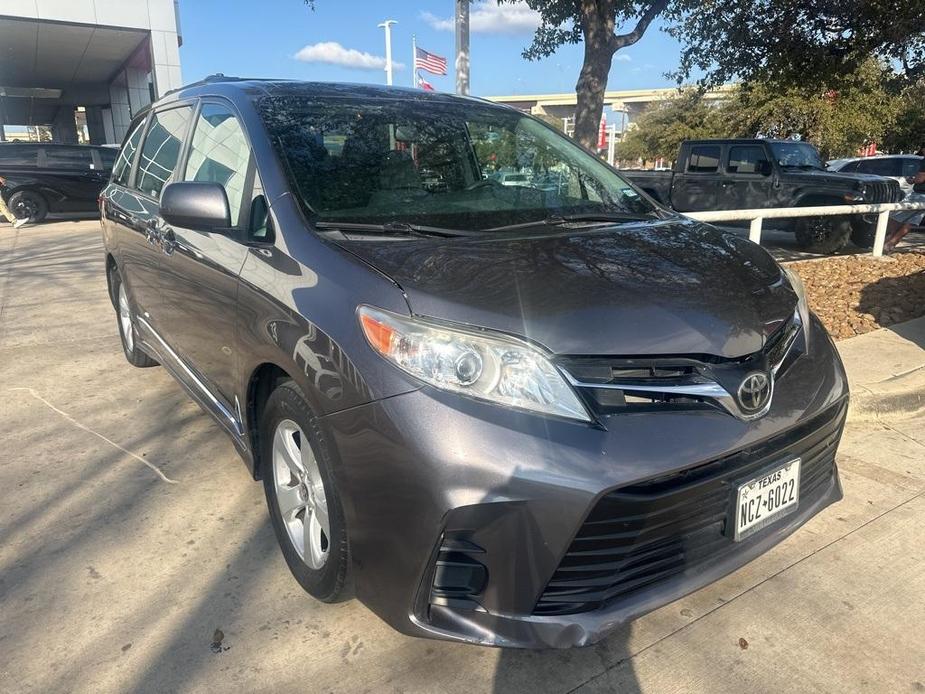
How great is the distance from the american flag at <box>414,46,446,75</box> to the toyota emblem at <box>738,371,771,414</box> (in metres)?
16.1

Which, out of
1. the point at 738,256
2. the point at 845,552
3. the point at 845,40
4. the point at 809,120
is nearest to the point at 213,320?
the point at 738,256

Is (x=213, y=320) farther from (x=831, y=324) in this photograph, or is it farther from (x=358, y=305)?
(x=831, y=324)

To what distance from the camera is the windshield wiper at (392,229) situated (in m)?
2.39

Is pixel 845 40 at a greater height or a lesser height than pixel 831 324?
greater

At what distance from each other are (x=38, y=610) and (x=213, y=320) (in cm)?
120

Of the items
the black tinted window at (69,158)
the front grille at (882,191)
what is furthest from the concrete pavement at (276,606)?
the black tinted window at (69,158)

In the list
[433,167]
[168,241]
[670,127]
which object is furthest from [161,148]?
[670,127]

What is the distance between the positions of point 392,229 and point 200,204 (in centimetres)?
70

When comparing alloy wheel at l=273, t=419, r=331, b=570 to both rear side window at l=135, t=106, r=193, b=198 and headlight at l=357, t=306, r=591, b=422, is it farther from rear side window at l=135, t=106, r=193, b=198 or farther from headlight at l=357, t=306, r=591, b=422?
rear side window at l=135, t=106, r=193, b=198

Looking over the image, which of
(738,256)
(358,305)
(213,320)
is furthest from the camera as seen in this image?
(213,320)

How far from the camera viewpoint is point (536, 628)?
5.97 ft

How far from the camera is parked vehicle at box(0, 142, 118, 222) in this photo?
1433 centimetres

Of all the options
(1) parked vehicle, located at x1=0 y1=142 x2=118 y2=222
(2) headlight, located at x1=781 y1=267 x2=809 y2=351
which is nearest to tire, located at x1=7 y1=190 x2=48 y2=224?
(1) parked vehicle, located at x1=0 y1=142 x2=118 y2=222

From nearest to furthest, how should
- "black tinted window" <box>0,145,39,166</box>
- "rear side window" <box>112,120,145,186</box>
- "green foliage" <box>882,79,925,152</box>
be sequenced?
"rear side window" <box>112,120,145,186</box>, "black tinted window" <box>0,145,39,166</box>, "green foliage" <box>882,79,925,152</box>
